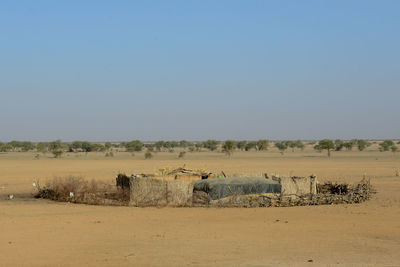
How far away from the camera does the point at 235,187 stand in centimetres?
1870

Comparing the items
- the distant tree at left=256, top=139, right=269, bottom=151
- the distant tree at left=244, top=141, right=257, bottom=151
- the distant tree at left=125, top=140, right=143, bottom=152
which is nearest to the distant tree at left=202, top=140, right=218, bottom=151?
the distant tree at left=244, top=141, right=257, bottom=151

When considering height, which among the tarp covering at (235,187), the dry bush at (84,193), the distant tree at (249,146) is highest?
the distant tree at (249,146)

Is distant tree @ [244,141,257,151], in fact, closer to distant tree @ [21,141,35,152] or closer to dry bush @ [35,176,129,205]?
distant tree @ [21,141,35,152]

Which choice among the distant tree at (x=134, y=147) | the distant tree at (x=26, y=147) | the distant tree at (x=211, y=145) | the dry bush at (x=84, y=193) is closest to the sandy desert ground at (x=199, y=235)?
the dry bush at (x=84, y=193)

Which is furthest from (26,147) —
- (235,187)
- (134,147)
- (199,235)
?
(199,235)

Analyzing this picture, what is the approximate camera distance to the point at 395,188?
25.0 metres

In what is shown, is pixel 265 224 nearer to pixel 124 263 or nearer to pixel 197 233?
pixel 197 233

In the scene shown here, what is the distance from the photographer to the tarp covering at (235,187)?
18.7 metres

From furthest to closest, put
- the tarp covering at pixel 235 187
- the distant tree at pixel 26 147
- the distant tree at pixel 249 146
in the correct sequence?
the distant tree at pixel 26 147 → the distant tree at pixel 249 146 → the tarp covering at pixel 235 187

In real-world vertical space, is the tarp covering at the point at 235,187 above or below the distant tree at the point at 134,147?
below

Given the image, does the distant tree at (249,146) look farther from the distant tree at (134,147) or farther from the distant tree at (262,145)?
the distant tree at (134,147)

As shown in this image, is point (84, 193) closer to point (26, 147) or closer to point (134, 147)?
point (134, 147)

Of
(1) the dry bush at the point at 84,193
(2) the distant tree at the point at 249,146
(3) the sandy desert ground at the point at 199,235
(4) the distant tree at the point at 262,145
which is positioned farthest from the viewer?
(4) the distant tree at the point at 262,145

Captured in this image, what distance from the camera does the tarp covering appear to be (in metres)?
18.7
